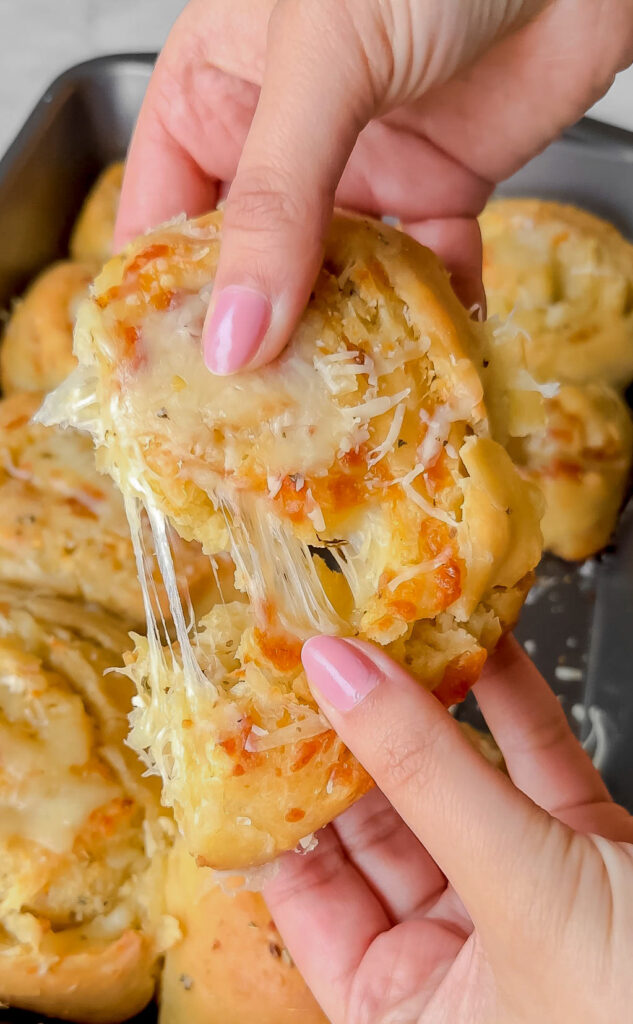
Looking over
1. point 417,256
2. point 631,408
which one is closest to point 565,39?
point 417,256

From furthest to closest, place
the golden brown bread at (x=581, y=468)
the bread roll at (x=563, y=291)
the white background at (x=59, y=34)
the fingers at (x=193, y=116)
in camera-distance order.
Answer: the white background at (x=59, y=34)
the bread roll at (x=563, y=291)
the golden brown bread at (x=581, y=468)
the fingers at (x=193, y=116)

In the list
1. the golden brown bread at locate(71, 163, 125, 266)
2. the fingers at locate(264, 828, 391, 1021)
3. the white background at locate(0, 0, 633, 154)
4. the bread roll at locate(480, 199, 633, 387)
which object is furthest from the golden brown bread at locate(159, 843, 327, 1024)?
the white background at locate(0, 0, 633, 154)

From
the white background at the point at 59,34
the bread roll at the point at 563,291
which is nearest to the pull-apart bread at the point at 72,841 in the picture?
the bread roll at the point at 563,291

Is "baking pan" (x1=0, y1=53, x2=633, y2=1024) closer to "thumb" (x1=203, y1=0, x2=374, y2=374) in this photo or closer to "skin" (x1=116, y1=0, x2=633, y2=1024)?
"skin" (x1=116, y1=0, x2=633, y2=1024)

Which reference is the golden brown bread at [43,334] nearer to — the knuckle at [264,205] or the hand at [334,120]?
the hand at [334,120]

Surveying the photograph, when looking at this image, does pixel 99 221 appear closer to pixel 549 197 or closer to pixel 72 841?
pixel 549 197

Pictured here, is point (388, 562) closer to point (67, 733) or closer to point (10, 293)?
point (67, 733)
